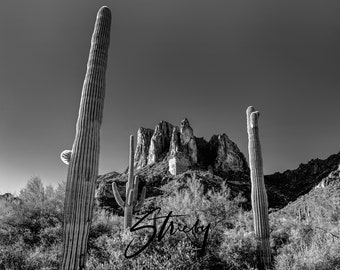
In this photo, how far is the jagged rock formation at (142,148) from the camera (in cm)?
9065

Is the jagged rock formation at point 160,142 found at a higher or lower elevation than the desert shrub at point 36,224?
higher

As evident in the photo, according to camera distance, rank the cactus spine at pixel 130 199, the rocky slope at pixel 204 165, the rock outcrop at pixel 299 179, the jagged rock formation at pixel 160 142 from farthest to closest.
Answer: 1. the jagged rock formation at pixel 160 142
2. the rocky slope at pixel 204 165
3. the rock outcrop at pixel 299 179
4. the cactus spine at pixel 130 199

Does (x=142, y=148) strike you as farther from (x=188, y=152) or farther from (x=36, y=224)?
(x=36, y=224)

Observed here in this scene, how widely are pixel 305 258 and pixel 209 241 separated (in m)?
3.38

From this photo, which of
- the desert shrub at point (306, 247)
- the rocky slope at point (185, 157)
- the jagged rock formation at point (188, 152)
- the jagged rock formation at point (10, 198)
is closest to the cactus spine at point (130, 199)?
the jagged rock formation at point (10, 198)

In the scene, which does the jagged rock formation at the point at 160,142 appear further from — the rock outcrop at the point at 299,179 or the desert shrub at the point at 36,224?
the desert shrub at the point at 36,224

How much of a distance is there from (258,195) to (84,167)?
6.13 metres

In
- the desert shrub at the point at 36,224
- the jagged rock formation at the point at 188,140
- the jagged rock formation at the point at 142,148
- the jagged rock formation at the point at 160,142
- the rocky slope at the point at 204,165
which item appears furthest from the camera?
the jagged rock formation at the point at 142,148

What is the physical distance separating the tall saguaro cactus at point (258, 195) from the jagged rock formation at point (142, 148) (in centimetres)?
7958

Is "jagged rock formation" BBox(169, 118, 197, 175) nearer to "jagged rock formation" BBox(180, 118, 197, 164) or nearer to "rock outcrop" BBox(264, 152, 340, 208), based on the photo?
"jagged rock formation" BBox(180, 118, 197, 164)

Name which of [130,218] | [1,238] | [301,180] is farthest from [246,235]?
[301,180]

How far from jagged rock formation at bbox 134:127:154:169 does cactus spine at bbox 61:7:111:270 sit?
3267 inches

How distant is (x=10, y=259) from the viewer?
820 centimetres

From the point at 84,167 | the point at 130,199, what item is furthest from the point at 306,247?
the point at 130,199
